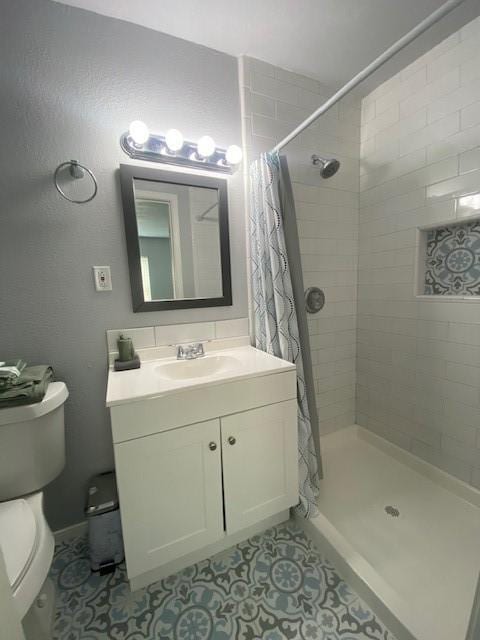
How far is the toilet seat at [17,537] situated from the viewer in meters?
0.75

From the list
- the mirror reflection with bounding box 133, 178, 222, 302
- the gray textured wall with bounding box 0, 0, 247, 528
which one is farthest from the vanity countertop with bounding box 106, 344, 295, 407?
the mirror reflection with bounding box 133, 178, 222, 302

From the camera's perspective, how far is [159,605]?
41.1 inches

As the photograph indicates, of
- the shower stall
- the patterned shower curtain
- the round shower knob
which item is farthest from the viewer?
the round shower knob

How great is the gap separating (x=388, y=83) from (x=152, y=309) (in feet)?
6.50

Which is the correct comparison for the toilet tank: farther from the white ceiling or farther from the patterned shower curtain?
the white ceiling

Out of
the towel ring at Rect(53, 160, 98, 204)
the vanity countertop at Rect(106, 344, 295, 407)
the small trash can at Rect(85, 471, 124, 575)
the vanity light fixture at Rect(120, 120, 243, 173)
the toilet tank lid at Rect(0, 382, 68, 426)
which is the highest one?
the vanity light fixture at Rect(120, 120, 243, 173)

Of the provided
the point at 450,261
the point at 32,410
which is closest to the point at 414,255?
the point at 450,261

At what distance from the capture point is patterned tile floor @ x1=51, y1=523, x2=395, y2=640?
0.96m

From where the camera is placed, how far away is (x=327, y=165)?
1594 mm

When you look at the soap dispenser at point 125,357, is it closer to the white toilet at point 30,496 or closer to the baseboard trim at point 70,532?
the white toilet at point 30,496

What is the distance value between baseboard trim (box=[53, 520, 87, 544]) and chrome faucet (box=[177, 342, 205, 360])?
0.96m


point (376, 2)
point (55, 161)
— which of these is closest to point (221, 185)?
point (55, 161)

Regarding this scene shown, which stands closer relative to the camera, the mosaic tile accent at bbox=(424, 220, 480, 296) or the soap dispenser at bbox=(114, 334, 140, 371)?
the soap dispenser at bbox=(114, 334, 140, 371)

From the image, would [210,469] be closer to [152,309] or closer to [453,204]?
[152,309]
